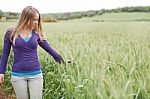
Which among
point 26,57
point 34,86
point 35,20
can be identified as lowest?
point 34,86

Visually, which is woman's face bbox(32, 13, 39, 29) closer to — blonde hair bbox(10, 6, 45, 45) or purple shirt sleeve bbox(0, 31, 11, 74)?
blonde hair bbox(10, 6, 45, 45)

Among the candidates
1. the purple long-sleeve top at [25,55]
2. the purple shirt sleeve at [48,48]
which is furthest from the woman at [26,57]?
the purple shirt sleeve at [48,48]

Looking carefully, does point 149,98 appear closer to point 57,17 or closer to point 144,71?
point 144,71

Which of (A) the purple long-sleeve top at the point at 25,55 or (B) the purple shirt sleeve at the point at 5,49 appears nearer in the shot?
(A) the purple long-sleeve top at the point at 25,55

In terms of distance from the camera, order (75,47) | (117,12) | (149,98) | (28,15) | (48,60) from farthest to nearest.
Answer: (117,12) < (48,60) < (75,47) < (28,15) < (149,98)

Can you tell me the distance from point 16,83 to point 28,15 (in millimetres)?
801

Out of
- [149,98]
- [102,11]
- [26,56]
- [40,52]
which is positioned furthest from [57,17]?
[149,98]

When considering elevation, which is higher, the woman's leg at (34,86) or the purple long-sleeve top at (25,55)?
the purple long-sleeve top at (25,55)

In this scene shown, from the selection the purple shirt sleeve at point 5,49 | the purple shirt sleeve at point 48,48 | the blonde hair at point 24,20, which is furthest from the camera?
the purple shirt sleeve at point 48,48

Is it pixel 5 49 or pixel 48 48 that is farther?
pixel 48 48

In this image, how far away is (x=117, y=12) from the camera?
23.0 metres

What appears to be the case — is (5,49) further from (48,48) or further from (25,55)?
(48,48)

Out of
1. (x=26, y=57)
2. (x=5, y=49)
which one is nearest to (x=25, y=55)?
(x=26, y=57)

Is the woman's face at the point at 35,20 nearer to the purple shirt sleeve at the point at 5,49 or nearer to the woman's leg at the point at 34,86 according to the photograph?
the purple shirt sleeve at the point at 5,49
